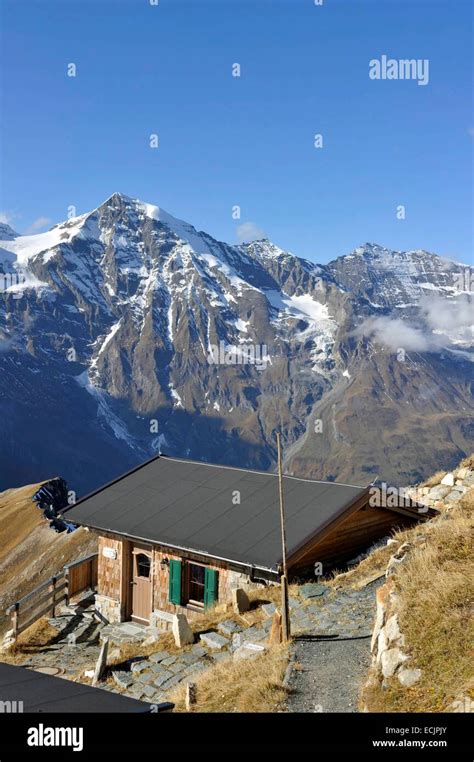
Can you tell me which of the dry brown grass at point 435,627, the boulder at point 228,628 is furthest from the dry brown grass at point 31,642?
the dry brown grass at point 435,627

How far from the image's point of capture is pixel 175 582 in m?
24.1

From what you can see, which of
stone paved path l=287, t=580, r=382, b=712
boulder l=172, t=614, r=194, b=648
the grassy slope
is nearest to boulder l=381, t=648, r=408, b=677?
stone paved path l=287, t=580, r=382, b=712

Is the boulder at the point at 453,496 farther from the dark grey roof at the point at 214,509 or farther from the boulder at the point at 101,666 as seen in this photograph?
the boulder at the point at 101,666

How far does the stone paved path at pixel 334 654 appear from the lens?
11.7m

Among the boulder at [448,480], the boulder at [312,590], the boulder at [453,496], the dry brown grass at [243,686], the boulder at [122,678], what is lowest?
the boulder at [122,678]

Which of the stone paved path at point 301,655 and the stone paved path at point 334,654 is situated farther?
the stone paved path at point 301,655

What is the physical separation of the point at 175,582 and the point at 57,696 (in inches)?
624

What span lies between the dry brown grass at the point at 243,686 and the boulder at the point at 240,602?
14.4ft

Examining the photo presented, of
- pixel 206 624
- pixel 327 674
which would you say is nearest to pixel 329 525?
pixel 206 624

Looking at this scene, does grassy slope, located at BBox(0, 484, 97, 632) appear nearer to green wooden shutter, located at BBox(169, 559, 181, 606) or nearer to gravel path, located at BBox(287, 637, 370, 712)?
green wooden shutter, located at BBox(169, 559, 181, 606)

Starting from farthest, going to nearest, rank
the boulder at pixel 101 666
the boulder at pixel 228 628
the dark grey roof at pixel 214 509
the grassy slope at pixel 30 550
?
the grassy slope at pixel 30 550 → the dark grey roof at pixel 214 509 → the boulder at pixel 228 628 → the boulder at pixel 101 666

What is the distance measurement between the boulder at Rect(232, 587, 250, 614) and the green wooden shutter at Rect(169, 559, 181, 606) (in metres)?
4.46

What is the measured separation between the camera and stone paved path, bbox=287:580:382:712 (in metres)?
11.7
